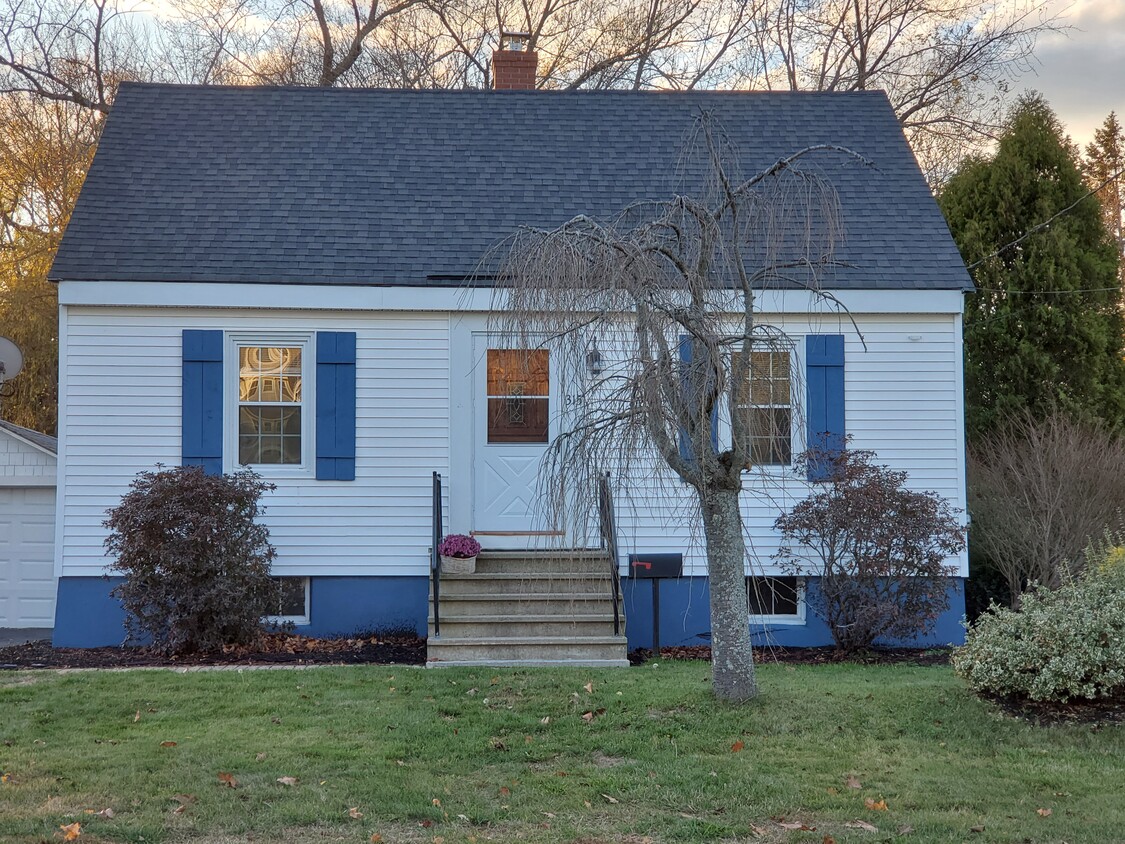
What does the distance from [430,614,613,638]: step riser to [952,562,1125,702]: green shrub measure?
3.59 m

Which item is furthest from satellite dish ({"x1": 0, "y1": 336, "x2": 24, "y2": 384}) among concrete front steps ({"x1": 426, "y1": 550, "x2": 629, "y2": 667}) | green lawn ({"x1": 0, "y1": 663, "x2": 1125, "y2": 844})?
concrete front steps ({"x1": 426, "y1": 550, "x2": 629, "y2": 667})

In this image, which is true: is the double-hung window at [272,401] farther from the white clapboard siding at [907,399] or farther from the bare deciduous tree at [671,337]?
the bare deciduous tree at [671,337]

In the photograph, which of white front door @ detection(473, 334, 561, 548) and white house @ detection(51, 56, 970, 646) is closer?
white house @ detection(51, 56, 970, 646)

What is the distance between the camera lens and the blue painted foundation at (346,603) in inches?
429

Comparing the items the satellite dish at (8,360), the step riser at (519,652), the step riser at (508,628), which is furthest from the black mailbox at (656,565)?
the satellite dish at (8,360)

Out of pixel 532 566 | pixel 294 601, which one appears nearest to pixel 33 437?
pixel 294 601

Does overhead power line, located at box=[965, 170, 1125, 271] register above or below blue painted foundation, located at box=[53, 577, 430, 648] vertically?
above

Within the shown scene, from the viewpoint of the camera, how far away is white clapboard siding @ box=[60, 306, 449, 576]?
1088cm

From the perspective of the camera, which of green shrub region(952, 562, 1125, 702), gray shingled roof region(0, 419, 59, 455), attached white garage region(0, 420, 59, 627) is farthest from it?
attached white garage region(0, 420, 59, 627)

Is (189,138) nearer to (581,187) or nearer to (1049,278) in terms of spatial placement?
(581,187)

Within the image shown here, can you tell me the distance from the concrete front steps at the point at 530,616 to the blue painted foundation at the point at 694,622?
90cm

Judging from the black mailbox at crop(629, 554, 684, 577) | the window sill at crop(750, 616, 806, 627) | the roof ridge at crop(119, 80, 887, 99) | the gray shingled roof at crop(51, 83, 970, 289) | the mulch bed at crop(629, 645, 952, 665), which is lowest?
the mulch bed at crop(629, 645, 952, 665)

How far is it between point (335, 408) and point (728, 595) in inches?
215

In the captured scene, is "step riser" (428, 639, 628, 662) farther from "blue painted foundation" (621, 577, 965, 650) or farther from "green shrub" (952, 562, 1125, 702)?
"green shrub" (952, 562, 1125, 702)
